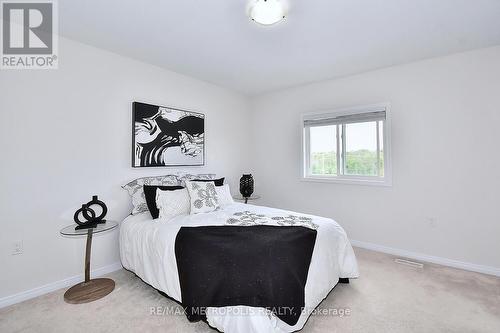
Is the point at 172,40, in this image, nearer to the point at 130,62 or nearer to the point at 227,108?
the point at 130,62

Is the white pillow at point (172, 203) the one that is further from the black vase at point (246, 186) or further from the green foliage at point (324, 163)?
the green foliage at point (324, 163)

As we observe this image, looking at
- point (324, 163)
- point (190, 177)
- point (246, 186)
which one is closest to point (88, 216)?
point (190, 177)

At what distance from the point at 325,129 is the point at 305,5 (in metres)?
2.24

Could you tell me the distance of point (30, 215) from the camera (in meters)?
2.18

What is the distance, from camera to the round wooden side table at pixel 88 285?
209 cm

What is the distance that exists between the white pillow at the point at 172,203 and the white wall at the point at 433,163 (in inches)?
85.3

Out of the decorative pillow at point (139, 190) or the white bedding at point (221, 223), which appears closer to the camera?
the white bedding at point (221, 223)

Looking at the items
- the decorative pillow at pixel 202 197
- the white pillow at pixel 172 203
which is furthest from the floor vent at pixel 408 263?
the white pillow at pixel 172 203

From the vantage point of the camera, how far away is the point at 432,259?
2887mm

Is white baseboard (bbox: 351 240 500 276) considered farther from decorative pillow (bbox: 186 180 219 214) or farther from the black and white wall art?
the black and white wall art

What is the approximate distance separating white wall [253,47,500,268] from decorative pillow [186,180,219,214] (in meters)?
1.84

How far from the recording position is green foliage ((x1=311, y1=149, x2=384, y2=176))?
11.2 ft

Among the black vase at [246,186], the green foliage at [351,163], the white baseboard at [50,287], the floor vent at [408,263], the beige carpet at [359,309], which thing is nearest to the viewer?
the beige carpet at [359,309]

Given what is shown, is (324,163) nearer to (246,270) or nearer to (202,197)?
(202,197)
